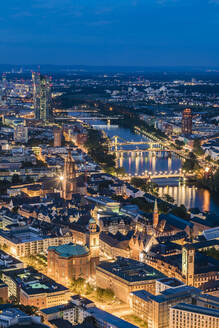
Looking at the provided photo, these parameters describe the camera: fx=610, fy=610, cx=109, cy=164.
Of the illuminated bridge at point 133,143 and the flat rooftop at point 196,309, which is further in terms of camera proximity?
the illuminated bridge at point 133,143

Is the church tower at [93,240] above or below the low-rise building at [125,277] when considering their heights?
above

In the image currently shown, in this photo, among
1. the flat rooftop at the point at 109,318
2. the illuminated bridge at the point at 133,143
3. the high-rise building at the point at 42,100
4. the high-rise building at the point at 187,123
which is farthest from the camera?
the high-rise building at the point at 42,100

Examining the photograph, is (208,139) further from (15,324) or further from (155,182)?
(15,324)

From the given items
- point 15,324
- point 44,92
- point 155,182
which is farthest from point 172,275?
point 44,92

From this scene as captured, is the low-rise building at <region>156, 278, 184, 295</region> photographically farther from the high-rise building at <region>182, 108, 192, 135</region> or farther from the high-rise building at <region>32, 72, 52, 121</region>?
the high-rise building at <region>32, 72, 52, 121</region>

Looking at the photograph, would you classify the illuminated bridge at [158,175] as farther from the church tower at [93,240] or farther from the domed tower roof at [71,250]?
the domed tower roof at [71,250]

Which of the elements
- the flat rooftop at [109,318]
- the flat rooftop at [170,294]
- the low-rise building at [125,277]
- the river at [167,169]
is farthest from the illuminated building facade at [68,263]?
the river at [167,169]
